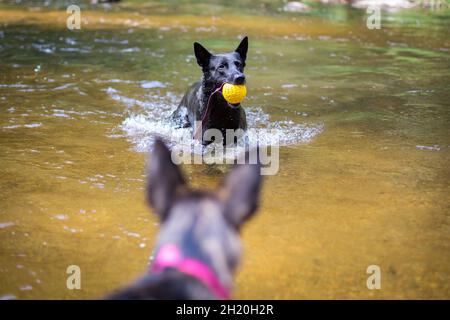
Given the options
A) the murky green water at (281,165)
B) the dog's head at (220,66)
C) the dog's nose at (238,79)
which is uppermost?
the dog's head at (220,66)

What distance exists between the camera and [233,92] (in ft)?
22.0

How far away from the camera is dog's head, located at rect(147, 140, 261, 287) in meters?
2.32

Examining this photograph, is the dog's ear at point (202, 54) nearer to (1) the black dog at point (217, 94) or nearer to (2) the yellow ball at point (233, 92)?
(1) the black dog at point (217, 94)

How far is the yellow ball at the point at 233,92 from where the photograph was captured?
6.71 meters

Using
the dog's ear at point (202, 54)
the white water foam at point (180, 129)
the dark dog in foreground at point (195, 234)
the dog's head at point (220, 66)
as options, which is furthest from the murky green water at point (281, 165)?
the dark dog in foreground at point (195, 234)

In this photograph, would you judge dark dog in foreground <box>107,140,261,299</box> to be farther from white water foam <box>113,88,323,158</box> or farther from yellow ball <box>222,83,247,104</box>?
white water foam <box>113,88,323,158</box>

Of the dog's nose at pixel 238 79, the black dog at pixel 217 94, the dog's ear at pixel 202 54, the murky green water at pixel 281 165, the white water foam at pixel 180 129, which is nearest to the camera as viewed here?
the murky green water at pixel 281 165

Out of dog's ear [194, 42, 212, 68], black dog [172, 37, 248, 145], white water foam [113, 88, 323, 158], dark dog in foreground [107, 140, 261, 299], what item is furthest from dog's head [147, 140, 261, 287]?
dog's ear [194, 42, 212, 68]

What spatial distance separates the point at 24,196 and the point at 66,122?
295 cm

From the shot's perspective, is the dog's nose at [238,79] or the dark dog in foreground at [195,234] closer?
the dark dog in foreground at [195,234]

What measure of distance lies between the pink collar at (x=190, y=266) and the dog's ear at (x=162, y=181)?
Result: 20 cm
